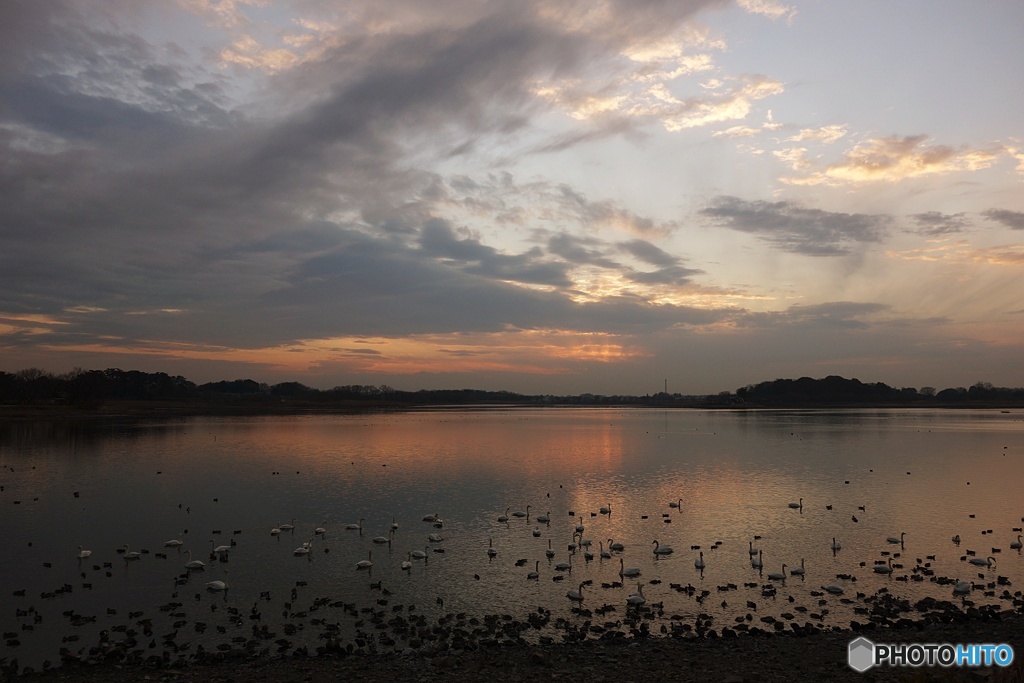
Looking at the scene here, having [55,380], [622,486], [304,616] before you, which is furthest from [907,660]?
[55,380]

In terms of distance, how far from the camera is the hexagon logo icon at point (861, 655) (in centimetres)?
1266

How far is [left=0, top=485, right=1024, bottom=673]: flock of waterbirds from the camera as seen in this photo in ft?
48.6

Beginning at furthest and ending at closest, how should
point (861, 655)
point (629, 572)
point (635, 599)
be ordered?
point (629, 572) → point (635, 599) → point (861, 655)

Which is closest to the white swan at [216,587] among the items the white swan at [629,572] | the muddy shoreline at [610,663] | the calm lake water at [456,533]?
the calm lake water at [456,533]

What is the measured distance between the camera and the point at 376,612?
16906 millimetres

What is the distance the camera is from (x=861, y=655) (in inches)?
517

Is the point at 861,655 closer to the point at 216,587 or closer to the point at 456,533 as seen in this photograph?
the point at 456,533

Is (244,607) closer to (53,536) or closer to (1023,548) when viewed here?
(53,536)

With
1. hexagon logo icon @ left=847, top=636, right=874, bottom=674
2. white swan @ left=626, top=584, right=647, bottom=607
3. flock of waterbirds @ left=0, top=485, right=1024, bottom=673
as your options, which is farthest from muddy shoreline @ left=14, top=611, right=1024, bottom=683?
white swan @ left=626, top=584, right=647, bottom=607

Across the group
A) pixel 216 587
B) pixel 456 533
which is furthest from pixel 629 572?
pixel 216 587

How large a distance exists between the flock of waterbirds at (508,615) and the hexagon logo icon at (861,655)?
5.63 ft

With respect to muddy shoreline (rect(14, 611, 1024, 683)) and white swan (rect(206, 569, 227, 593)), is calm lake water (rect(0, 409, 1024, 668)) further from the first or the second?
muddy shoreline (rect(14, 611, 1024, 683))

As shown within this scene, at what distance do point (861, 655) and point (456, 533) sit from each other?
54.8ft

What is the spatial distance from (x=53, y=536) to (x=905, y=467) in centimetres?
5279
